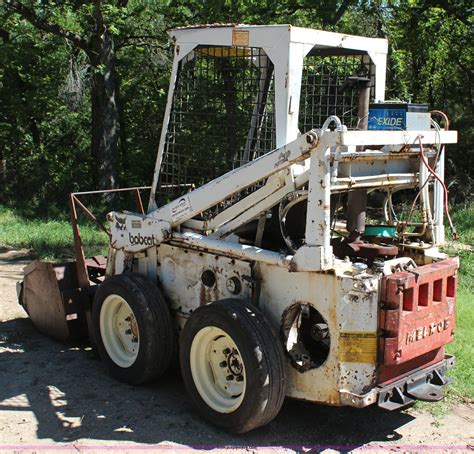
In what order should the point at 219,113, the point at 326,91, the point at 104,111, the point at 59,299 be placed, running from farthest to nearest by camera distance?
the point at 104,111, the point at 59,299, the point at 326,91, the point at 219,113

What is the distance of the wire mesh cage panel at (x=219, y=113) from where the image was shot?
4895 millimetres

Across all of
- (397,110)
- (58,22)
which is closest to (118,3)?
(58,22)

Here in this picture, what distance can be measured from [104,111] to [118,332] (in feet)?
36.2

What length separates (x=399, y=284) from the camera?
13.3 feet

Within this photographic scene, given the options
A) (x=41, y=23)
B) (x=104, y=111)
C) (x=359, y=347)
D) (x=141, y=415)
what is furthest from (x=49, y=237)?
(x=359, y=347)

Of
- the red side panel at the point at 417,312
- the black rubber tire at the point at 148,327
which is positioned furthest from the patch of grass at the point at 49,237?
the red side panel at the point at 417,312

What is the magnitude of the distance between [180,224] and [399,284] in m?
1.79

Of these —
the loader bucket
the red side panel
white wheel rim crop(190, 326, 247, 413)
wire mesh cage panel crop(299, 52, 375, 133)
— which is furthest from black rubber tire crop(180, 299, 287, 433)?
the loader bucket

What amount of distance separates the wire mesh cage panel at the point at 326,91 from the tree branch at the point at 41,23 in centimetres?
1078

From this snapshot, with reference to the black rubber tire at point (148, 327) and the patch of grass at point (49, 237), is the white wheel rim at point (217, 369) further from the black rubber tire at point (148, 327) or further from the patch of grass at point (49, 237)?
the patch of grass at point (49, 237)

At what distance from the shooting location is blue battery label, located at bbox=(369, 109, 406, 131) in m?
4.59

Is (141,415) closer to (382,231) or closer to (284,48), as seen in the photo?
(382,231)

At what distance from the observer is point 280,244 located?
4.91m

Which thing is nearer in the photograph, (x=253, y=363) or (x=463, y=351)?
(x=253, y=363)
